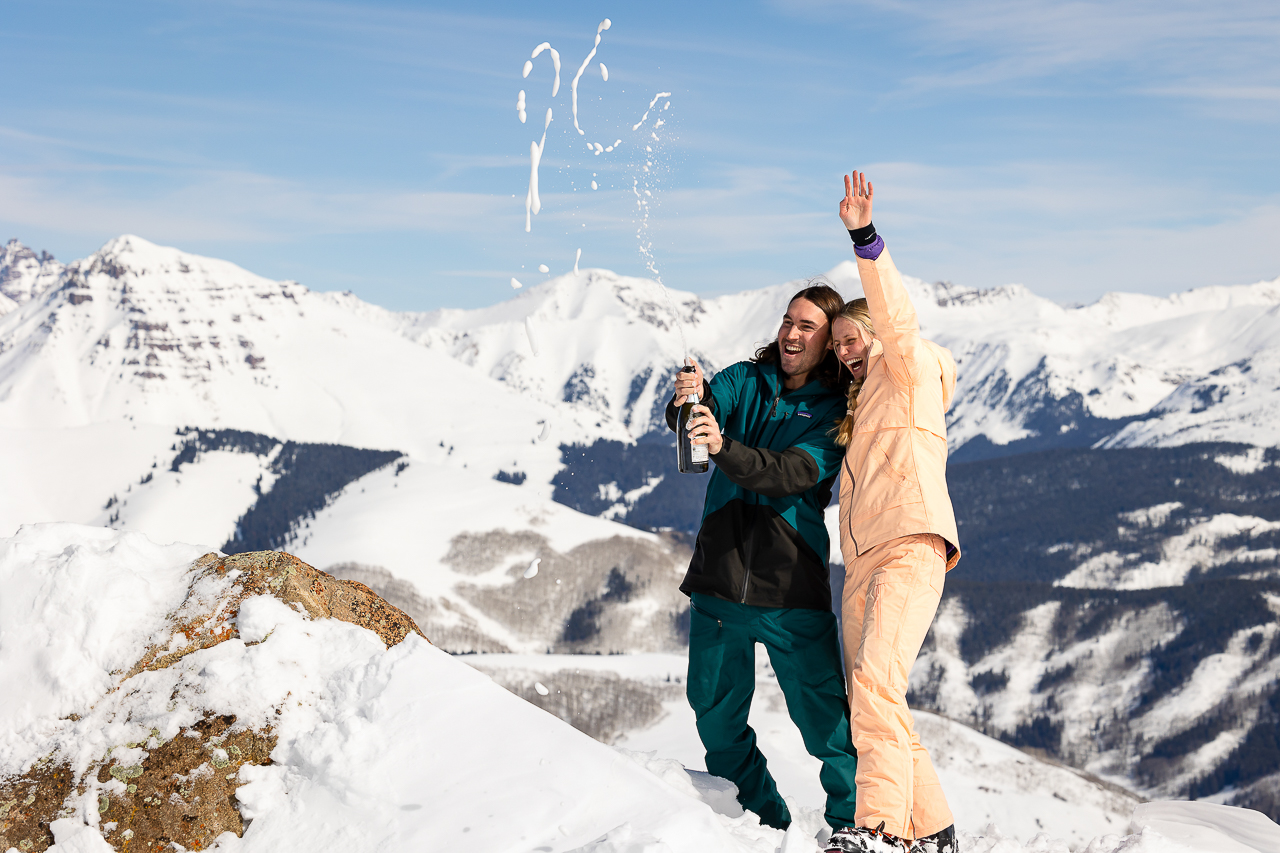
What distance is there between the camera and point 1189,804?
1034 centimetres

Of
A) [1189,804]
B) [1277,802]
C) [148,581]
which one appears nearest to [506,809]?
[148,581]

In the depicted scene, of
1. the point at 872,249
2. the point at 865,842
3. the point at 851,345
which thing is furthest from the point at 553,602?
the point at 872,249

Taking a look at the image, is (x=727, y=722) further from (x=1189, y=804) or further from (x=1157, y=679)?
(x=1157, y=679)

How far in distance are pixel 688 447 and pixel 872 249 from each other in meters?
2.00

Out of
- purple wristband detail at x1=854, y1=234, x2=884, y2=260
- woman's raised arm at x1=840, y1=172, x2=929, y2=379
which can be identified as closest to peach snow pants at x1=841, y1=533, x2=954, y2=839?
woman's raised arm at x1=840, y1=172, x2=929, y2=379

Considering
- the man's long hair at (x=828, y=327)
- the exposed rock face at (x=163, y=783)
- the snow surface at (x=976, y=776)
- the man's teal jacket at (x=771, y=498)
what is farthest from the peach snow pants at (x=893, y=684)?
the snow surface at (x=976, y=776)

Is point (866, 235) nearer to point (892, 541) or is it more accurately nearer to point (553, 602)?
point (892, 541)

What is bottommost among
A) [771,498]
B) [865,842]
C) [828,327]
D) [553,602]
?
[553,602]

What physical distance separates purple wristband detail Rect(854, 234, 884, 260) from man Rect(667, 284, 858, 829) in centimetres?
83

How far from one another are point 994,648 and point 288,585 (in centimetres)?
20004

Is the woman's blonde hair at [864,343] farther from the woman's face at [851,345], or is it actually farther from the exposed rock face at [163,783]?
the exposed rock face at [163,783]

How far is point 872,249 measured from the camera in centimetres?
672

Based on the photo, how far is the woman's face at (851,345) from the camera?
7293 mm

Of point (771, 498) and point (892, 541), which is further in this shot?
point (771, 498)
